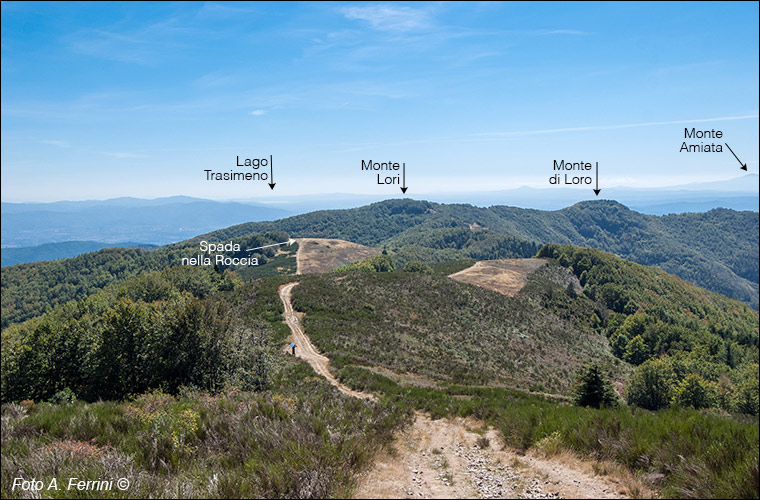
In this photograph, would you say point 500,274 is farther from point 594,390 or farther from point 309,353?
point 594,390

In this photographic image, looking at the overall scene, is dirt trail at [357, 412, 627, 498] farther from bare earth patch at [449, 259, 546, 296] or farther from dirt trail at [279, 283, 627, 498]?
bare earth patch at [449, 259, 546, 296]

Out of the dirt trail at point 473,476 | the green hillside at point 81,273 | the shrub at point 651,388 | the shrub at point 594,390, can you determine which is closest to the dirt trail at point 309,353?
the dirt trail at point 473,476

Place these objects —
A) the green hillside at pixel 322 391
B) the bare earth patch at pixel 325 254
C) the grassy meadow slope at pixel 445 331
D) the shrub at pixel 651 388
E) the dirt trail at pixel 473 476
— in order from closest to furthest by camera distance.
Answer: the dirt trail at pixel 473 476
the green hillside at pixel 322 391
the grassy meadow slope at pixel 445 331
the shrub at pixel 651 388
the bare earth patch at pixel 325 254

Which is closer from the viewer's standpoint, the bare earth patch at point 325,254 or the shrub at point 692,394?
the shrub at point 692,394

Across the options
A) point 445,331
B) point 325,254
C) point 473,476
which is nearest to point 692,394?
point 445,331

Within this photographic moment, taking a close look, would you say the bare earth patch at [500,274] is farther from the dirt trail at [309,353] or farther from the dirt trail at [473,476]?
the dirt trail at [473,476]

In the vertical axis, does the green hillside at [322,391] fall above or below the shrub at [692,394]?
above

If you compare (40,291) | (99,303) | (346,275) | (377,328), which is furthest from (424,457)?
(40,291)
